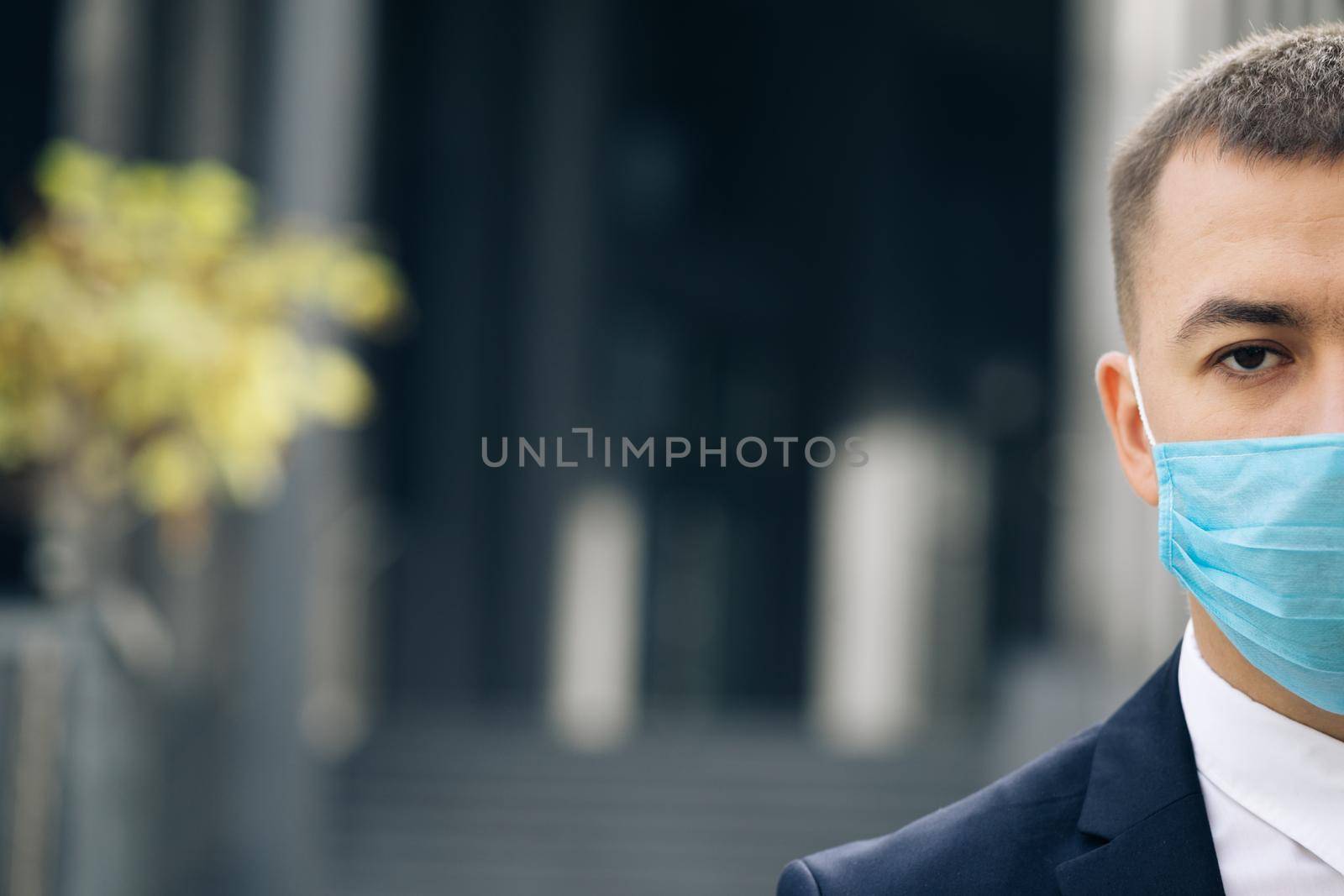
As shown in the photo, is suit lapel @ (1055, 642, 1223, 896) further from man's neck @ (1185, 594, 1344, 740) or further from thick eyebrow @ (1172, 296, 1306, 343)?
thick eyebrow @ (1172, 296, 1306, 343)

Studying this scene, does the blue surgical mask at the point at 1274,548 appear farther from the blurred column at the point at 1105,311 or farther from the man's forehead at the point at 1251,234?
the blurred column at the point at 1105,311

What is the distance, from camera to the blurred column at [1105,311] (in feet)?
21.2

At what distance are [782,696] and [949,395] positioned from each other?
4099 millimetres

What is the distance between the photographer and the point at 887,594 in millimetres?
17672

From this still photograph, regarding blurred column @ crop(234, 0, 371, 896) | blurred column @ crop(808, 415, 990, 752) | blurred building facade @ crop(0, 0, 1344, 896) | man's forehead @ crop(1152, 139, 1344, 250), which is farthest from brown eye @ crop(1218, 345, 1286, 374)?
blurred column @ crop(808, 415, 990, 752)

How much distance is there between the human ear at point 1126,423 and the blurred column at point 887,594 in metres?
15.2

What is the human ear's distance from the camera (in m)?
1.79

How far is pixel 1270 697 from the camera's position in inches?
64.7

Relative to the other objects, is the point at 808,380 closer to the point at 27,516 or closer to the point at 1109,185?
the point at 27,516

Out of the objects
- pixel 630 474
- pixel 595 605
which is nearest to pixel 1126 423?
pixel 595 605

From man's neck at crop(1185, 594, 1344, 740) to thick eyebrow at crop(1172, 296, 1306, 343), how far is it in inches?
12.3

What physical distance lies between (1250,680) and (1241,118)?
1.88 ft

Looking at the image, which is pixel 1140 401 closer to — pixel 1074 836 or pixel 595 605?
pixel 1074 836

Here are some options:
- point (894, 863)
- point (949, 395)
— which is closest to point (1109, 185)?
point (894, 863)
